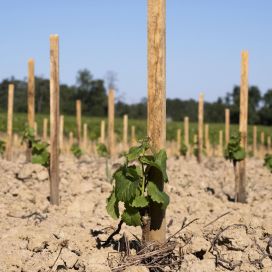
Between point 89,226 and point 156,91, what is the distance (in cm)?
156

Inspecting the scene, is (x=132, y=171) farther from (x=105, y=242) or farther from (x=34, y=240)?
(x=34, y=240)

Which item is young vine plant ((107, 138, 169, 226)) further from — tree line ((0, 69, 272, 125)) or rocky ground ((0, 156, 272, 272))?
tree line ((0, 69, 272, 125))

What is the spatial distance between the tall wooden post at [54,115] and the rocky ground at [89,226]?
28 cm

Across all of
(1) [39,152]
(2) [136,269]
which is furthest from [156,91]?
(1) [39,152]

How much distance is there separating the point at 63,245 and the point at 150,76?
1.51 m

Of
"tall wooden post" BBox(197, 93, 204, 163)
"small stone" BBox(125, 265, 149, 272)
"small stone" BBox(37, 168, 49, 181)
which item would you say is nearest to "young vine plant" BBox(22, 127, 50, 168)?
"small stone" BBox(37, 168, 49, 181)

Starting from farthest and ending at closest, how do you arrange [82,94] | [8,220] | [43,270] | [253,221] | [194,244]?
[82,94] < [8,220] < [253,221] < [194,244] < [43,270]

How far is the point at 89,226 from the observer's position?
16.3 ft

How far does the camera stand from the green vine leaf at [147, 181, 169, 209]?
12.6ft

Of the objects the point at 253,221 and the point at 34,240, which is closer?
the point at 34,240

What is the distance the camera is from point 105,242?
4281 mm

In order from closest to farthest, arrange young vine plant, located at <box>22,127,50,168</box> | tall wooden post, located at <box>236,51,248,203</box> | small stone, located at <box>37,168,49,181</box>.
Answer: young vine plant, located at <box>22,127,50,168</box>, small stone, located at <box>37,168,49,181</box>, tall wooden post, located at <box>236,51,248,203</box>

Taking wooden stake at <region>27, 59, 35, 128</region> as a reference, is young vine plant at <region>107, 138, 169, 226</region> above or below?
below

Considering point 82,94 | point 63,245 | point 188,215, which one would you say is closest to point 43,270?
point 63,245
